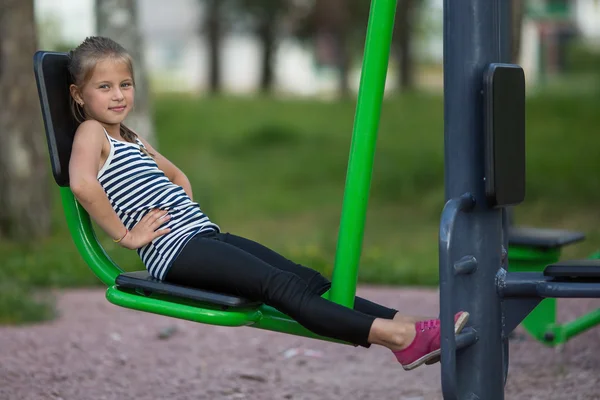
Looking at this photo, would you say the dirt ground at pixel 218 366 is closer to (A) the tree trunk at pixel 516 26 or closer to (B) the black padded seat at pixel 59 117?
(B) the black padded seat at pixel 59 117

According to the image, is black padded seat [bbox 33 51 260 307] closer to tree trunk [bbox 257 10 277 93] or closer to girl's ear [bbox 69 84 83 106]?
girl's ear [bbox 69 84 83 106]

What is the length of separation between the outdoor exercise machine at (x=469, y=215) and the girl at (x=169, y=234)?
0.08 metres

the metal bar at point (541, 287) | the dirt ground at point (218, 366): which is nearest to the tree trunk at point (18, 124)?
the dirt ground at point (218, 366)

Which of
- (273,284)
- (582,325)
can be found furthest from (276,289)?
(582,325)

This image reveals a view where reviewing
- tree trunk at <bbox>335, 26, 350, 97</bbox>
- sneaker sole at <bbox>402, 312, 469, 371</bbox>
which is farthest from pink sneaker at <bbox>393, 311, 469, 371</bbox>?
tree trunk at <bbox>335, 26, 350, 97</bbox>

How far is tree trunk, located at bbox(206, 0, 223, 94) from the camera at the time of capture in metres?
25.0

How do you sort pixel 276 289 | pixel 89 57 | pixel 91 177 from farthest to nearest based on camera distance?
pixel 89 57 → pixel 91 177 → pixel 276 289

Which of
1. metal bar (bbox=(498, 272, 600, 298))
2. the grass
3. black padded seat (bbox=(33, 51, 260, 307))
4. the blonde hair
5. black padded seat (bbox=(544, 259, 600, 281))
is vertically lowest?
the grass

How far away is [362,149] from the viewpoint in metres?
2.91

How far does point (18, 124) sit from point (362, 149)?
4.92 meters

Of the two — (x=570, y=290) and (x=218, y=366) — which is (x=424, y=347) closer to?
(x=570, y=290)

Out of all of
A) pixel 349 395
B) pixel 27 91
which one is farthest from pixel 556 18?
pixel 349 395

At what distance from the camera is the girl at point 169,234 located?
110 inches

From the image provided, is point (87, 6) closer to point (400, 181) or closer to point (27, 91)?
point (400, 181)
